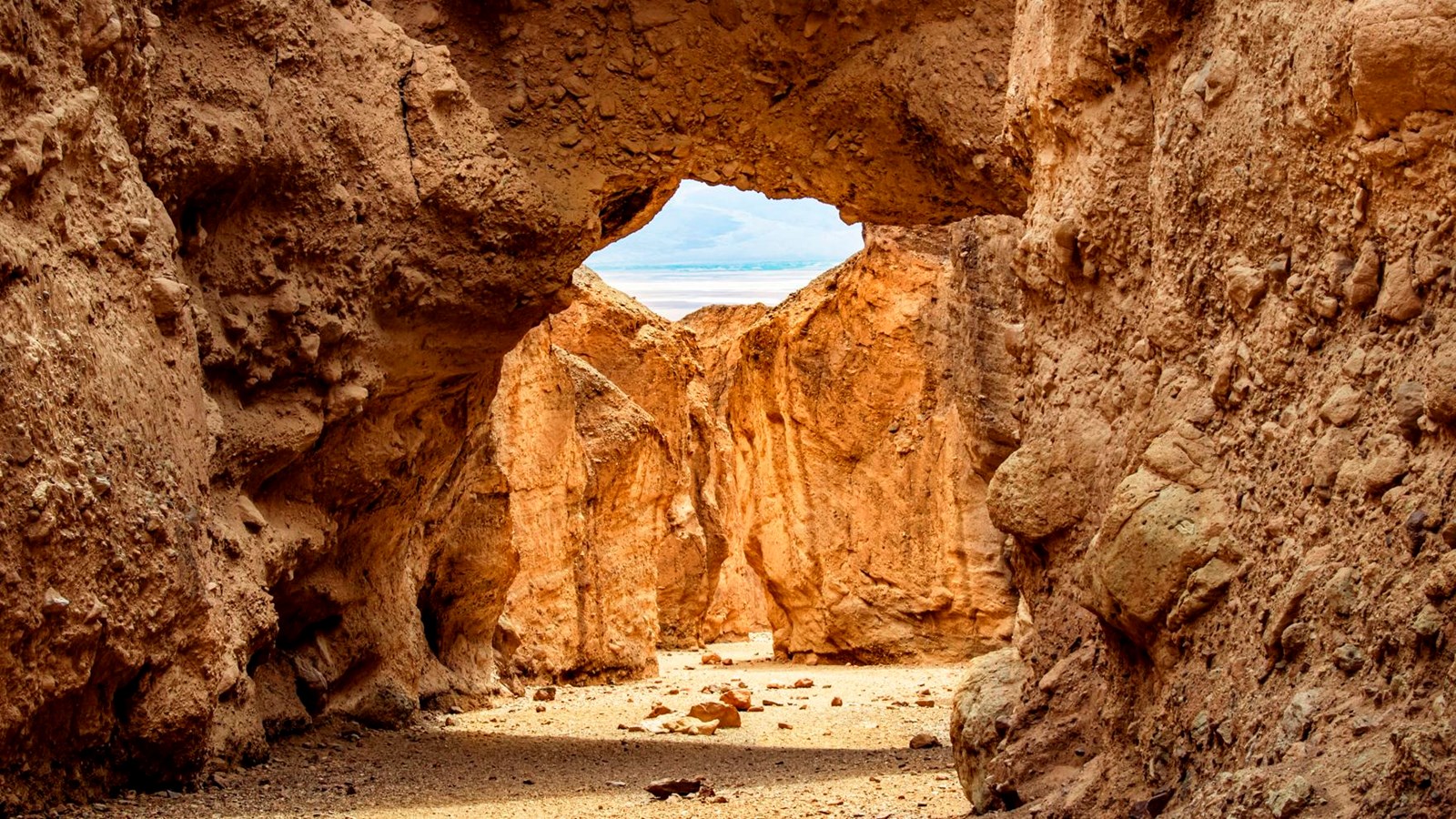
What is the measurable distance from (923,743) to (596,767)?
67.3 inches

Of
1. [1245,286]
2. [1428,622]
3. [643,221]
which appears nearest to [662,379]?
[643,221]

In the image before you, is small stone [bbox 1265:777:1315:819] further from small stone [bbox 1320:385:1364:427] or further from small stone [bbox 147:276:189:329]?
small stone [bbox 147:276:189:329]

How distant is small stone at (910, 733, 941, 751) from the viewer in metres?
7.45

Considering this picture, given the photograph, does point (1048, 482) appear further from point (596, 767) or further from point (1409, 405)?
point (596, 767)

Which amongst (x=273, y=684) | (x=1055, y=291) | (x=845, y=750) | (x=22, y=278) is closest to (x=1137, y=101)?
(x=1055, y=291)

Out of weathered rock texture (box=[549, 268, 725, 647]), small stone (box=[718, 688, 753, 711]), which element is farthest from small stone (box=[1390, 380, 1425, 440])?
weathered rock texture (box=[549, 268, 725, 647])

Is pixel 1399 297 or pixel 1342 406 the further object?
pixel 1342 406

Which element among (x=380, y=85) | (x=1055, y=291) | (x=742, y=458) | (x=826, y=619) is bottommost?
(x=826, y=619)

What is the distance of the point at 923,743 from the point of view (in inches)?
293

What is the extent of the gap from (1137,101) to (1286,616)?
65.6 inches

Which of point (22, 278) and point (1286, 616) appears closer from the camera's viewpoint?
point (1286, 616)

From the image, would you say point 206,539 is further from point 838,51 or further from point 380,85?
point 838,51

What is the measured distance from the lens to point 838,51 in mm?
7211

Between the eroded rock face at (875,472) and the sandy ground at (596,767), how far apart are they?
2639 millimetres
